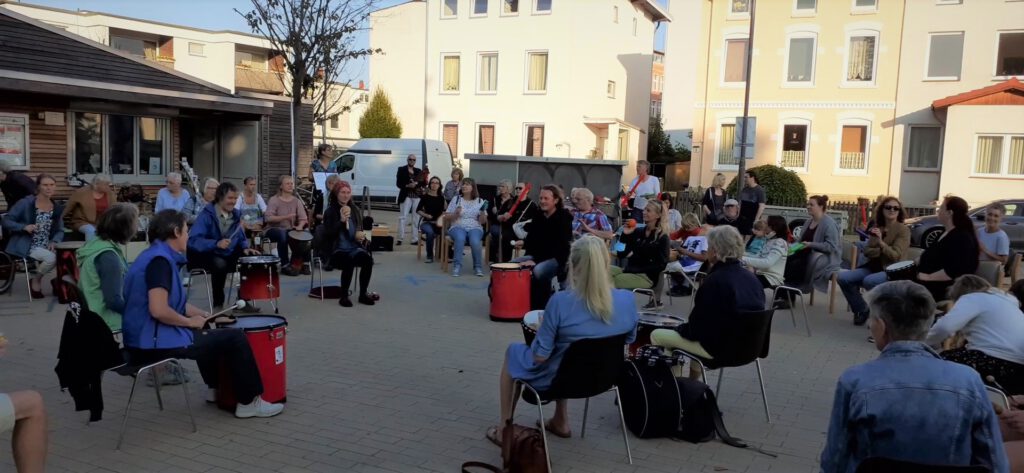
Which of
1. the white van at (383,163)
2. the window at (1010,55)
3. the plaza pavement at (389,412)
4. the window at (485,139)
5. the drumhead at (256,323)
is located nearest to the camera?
the plaza pavement at (389,412)

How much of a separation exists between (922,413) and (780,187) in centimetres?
2335

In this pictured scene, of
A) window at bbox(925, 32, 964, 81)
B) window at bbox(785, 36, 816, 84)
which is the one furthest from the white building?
window at bbox(925, 32, 964, 81)

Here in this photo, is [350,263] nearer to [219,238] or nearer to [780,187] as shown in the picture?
[219,238]

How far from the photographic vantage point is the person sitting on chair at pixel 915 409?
2.64 m

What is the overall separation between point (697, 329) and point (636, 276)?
11.9 feet

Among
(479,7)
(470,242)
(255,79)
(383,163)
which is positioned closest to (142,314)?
(470,242)

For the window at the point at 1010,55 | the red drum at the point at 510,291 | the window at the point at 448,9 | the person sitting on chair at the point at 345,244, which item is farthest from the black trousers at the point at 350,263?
the window at the point at 448,9

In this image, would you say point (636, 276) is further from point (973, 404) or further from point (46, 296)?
point (46, 296)

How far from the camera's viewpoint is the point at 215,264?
27.1ft

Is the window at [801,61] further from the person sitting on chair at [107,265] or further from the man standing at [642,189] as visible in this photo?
the person sitting on chair at [107,265]

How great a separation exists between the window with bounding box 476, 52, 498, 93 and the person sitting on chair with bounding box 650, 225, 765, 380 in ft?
87.3

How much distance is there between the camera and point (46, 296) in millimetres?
9023

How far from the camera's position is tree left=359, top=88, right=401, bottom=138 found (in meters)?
31.7

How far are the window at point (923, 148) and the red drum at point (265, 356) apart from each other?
25261mm
